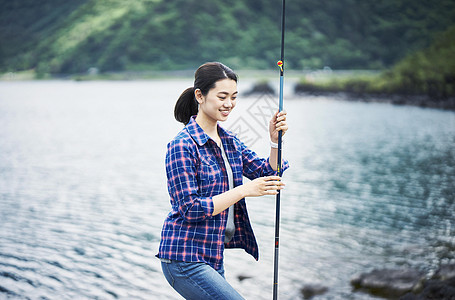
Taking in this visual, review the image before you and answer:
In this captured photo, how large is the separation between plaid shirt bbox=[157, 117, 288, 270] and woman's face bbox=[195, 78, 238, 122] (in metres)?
0.11

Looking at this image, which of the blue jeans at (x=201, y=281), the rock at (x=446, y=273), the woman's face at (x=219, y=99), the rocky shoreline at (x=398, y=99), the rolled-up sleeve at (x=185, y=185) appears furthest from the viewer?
the rocky shoreline at (x=398, y=99)

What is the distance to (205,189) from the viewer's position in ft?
8.75

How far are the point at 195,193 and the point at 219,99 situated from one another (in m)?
0.52

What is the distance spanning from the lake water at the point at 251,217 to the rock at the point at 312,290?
0.36 ft

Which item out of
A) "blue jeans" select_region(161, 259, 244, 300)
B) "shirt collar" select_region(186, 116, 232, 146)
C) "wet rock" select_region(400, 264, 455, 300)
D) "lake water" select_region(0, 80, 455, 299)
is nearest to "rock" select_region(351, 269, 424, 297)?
"lake water" select_region(0, 80, 455, 299)

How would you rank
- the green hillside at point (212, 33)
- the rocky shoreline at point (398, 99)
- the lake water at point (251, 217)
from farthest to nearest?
the green hillside at point (212, 33) → the rocky shoreline at point (398, 99) → the lake water at point (251, 217)

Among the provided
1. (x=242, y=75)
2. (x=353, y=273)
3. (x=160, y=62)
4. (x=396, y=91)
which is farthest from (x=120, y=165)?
(x=160, y=62)

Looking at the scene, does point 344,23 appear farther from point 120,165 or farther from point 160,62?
point 120,165

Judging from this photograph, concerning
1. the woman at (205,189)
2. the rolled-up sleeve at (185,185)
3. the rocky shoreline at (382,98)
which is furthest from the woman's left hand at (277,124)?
the rocky shoreline at (382,98)

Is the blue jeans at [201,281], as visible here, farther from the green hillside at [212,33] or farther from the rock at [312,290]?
the green hillside at [212,33]

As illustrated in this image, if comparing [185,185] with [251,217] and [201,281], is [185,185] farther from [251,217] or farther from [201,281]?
[251,217]

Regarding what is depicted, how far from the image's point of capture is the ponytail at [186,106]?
9.76ft

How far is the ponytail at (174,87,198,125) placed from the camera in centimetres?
297

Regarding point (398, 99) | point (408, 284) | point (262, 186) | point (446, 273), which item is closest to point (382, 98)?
point (398, 99)
